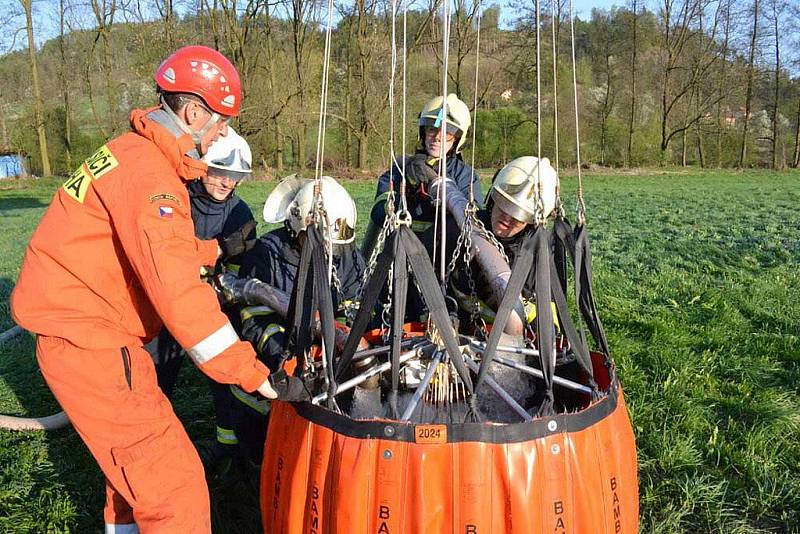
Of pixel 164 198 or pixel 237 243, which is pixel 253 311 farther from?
pixel 164 198

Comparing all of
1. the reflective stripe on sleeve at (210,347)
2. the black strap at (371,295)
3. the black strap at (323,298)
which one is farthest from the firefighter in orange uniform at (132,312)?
the black strap at (371,295)

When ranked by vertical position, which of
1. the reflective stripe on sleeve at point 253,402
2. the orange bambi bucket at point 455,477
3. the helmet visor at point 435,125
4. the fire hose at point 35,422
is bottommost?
the fire hose at point 35,422

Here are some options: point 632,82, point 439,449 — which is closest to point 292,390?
point 439,449

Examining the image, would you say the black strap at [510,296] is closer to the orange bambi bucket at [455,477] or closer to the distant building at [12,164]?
the orange bambi bucket at [455,477]

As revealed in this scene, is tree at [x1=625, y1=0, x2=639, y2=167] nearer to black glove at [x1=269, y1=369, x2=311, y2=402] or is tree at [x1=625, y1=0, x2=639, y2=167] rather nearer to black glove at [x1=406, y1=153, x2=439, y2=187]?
black glove at [x1=406, y1=153, x2=439, y2=187]

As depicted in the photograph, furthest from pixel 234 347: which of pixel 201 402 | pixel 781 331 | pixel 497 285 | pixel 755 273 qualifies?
pixel 755 273

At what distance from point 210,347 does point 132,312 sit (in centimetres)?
52

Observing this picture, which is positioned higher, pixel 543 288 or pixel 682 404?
pixel 543 288

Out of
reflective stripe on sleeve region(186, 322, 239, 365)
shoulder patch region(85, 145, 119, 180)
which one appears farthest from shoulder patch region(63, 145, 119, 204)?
reflective stripe on sleeve region(186, 322, 239, 365)

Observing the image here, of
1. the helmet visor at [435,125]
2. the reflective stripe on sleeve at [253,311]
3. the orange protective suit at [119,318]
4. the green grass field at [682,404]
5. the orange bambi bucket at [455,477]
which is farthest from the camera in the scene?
the helmet visor at [435,125]

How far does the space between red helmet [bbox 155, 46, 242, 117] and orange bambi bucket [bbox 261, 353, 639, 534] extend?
146cm

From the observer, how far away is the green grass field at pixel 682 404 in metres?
3.36

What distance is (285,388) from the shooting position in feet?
7.71

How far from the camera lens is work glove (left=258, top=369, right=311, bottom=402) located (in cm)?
233
